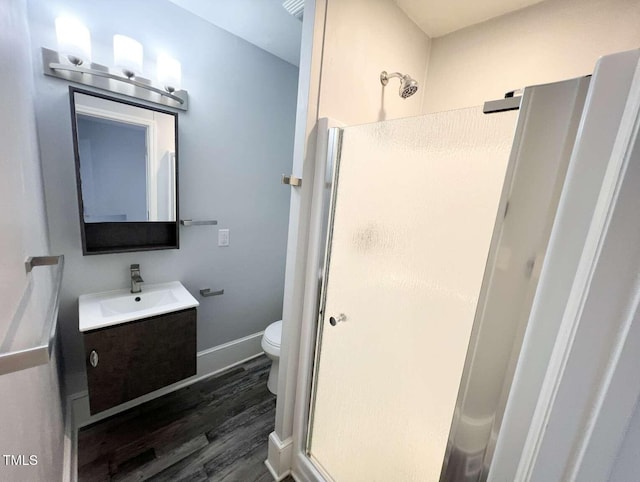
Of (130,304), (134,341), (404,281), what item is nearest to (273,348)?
(134,341)

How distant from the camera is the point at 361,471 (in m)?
1.08

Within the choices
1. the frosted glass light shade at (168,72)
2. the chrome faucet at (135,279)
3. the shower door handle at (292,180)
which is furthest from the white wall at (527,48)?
the chrome faucet at (135,279)

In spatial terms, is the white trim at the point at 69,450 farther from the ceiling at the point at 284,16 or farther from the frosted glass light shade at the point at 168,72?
the ceiling at the point at 284,16

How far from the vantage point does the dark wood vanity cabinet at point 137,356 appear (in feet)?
4.09

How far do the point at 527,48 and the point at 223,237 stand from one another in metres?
2.11

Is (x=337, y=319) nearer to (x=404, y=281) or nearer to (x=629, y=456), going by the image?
(x=404, y=281)

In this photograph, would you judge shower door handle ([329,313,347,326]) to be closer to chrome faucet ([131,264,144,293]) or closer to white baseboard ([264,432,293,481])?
white baseboard ([264,432,293,481])

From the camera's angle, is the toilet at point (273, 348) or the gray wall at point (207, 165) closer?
the gray wall at point (207, 165)

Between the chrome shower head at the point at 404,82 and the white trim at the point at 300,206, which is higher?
the chrome shower head at the point at 404,82

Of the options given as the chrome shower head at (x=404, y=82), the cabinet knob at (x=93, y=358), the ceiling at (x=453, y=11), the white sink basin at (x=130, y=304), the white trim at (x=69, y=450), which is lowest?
the white trim at (x=69, y=450)

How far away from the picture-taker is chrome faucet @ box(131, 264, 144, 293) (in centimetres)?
155

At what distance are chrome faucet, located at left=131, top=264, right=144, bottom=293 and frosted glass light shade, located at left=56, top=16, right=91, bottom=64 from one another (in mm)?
1118

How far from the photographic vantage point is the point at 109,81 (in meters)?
1.35

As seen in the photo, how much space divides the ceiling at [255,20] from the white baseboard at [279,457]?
2.45 m
